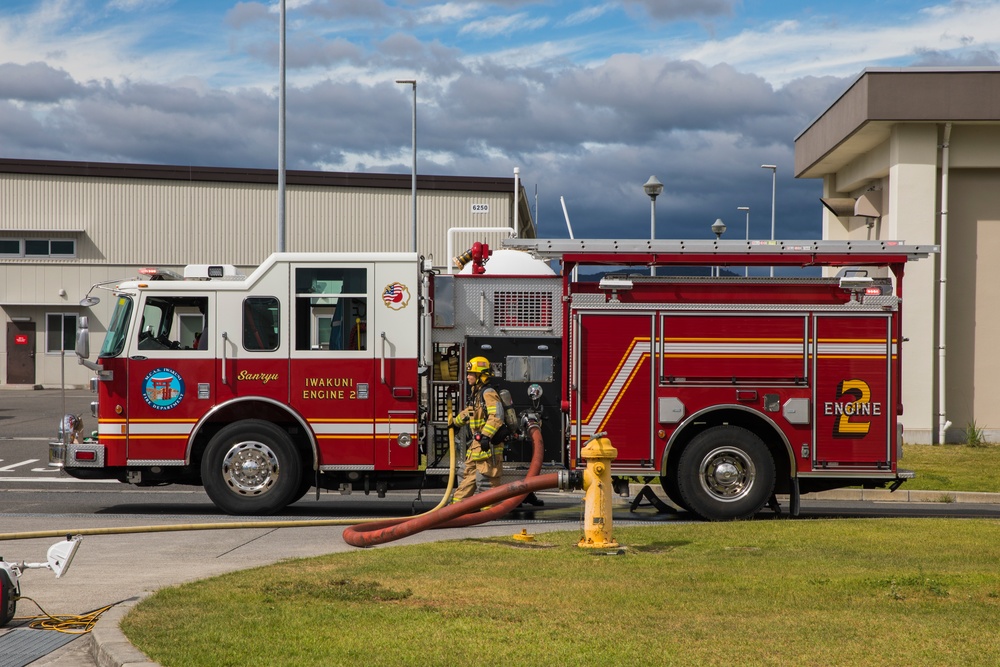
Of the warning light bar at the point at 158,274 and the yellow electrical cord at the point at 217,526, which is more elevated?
the warning light bar at the point at 158,274

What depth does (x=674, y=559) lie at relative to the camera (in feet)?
28.8

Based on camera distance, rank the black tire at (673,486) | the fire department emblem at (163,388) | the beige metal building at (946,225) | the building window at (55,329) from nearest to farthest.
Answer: the black tire at (673,486)
the fire department emblem at (163,388)
the beige metal building at (946,225)
the building window at (55,329)

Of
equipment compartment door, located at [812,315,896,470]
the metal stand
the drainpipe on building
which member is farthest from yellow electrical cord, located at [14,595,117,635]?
the drainpipe on building

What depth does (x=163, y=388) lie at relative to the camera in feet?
38.4

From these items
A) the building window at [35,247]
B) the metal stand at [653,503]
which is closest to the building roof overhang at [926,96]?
the metal stand at [653,503]

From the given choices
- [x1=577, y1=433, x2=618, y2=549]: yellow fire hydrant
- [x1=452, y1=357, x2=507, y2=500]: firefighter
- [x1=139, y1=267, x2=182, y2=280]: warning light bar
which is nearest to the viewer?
[x1=577, y1=433, x2=618, y2=549]: yellow fire hydrant

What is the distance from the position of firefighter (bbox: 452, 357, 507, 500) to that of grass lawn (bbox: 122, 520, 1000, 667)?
1.43m

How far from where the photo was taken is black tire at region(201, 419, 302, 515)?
11.6m

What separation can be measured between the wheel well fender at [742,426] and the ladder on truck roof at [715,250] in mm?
1542

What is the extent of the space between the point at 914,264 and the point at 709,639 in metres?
15.2

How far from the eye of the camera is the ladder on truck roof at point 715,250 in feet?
37.5

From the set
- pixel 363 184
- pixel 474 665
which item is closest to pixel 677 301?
pixel 474 665

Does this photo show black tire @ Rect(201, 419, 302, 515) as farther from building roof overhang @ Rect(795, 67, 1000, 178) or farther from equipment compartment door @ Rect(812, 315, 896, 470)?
building roof overhang @ Rect(795, 67, 1000, 178)

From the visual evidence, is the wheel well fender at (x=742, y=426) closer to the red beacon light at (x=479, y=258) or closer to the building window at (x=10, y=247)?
the red beacon light at (x=479, y=258)
